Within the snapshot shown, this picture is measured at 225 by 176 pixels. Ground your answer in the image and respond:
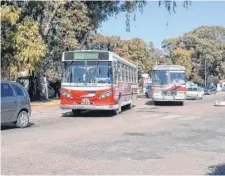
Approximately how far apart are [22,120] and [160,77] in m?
16.3

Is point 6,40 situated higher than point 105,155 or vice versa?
point 6,40

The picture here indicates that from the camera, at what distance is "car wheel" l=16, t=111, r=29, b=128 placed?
14.8 metres

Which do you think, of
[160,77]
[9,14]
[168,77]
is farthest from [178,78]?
[9,14]

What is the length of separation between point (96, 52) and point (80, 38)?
1885cm

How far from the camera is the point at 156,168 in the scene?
8078 mm

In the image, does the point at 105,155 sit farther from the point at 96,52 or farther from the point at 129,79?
the point at 129,79

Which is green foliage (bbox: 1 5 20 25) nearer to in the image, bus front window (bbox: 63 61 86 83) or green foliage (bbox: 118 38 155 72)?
bus front window (bbox: 63 61 86 83)

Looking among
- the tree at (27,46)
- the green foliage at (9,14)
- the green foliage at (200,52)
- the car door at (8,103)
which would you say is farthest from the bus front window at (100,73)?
the green foliage at (200,52)

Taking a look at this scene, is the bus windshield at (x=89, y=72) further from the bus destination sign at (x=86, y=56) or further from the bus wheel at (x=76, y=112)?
the bus wheel at (x=76, y=112)

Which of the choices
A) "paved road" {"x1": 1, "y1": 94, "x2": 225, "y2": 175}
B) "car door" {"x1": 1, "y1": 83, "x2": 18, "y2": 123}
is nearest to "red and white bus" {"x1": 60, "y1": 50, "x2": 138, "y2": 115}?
"paved road" {"x1": 1, "y1": 94, "x2": 225, "y2": 175}

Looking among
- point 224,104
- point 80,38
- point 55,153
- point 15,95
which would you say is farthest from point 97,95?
point 80,38

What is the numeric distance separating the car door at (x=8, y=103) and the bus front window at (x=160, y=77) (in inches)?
651

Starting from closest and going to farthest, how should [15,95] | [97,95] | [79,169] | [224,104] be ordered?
1. [79,169]
2. [15,95]
3. [97,95]
4. [224,104]

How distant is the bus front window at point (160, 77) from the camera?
2959 centimetres
